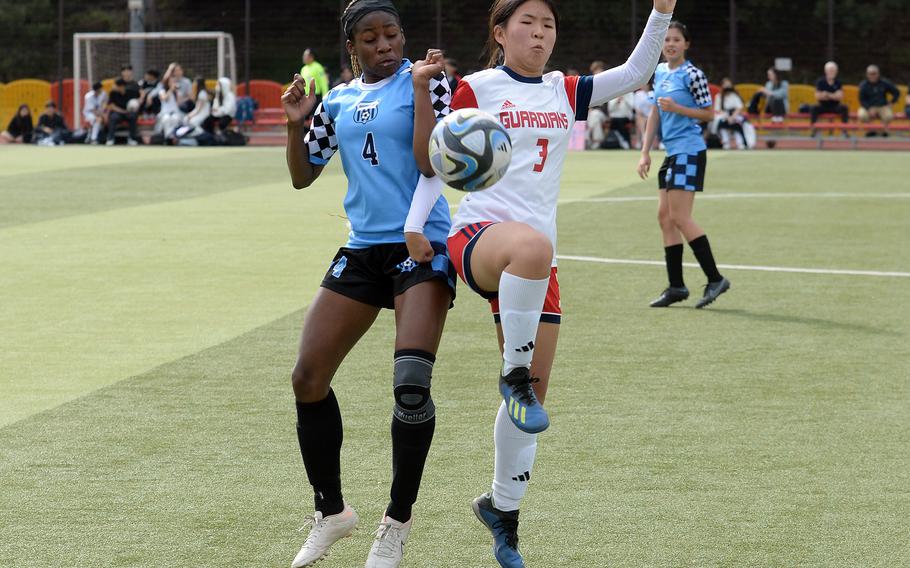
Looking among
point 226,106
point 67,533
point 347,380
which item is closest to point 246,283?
point 347,380

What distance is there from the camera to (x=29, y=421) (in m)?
7.06

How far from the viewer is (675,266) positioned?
11.0 m

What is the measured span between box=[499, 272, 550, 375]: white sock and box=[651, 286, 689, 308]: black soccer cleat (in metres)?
6.12

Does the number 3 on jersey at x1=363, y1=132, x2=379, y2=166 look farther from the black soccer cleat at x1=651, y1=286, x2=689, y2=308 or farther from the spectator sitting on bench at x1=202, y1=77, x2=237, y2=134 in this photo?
the spectator sitting on bench at x1=202, y1=77, x2=237, y2=134

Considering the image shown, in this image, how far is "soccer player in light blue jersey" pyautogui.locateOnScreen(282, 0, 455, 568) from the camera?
503cm

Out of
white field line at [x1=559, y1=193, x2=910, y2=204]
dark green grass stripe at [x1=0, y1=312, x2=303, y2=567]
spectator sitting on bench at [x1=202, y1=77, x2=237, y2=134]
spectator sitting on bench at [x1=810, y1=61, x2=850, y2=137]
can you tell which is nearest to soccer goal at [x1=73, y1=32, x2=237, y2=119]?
spectator sitting on bench at [x1=202, y1=77, x2=237, y2=134]

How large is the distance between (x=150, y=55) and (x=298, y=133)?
3820cm

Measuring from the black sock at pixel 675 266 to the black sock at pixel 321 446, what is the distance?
6132 millimetres

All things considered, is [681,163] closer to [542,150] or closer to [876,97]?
[542,150]

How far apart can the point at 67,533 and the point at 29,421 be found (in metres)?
1.93

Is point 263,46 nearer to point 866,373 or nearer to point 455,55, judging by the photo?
point 455,55

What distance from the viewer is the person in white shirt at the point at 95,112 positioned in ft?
118

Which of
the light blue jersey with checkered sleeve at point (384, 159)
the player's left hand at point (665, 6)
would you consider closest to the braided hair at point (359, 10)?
the light blue jersey with checkered sleeve at point (384, 159)

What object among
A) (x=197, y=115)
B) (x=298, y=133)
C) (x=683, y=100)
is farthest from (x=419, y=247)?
(x=197, y=115)
